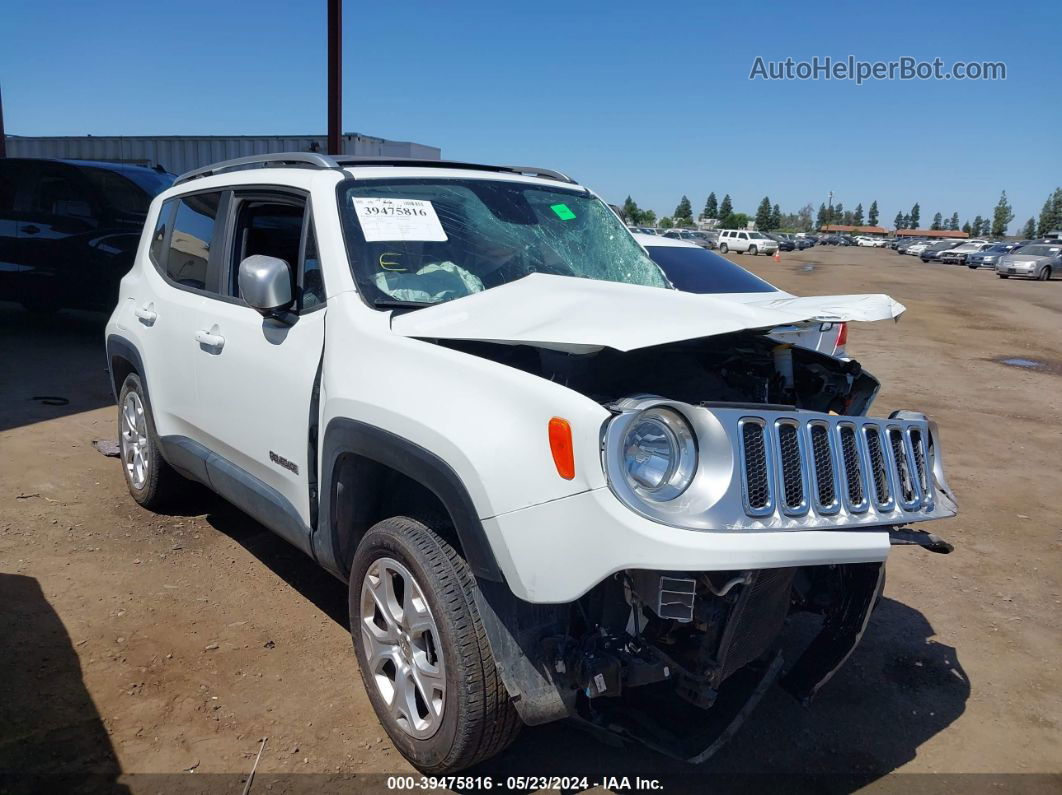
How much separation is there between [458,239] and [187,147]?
2489 centimetres

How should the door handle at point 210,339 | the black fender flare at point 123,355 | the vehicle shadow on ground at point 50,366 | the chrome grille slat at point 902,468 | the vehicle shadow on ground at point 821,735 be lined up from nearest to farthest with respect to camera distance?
the chrome grille slat at point 902,468 < the vehicle shadow on ground at point 821,735 < the door handle at point 210,339 < the black fender flare at point 123,355 < the vehicle shadow on ground at point 50,366

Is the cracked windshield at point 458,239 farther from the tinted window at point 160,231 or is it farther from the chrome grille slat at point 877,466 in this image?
the tinted window at point 160,231

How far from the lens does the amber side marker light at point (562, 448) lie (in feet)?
7.51

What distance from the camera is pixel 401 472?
9.22 feet

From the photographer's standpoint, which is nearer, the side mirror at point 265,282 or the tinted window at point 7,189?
the side mirror at point 265,282

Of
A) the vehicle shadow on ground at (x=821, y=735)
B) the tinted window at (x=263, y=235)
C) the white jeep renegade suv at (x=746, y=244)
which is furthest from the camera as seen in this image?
the white jeep renegade suv at (x=746, y=244)

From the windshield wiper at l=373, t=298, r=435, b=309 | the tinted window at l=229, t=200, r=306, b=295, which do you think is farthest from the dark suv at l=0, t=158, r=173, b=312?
the windshield wiper at l=373, t=298, r=435, b=309

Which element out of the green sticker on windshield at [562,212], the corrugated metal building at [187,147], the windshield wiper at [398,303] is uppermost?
the corrugated metal building at [187,147]

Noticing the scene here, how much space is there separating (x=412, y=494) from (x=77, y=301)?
8.70m

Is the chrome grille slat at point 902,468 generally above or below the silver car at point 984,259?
above

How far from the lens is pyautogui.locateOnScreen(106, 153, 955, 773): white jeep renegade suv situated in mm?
2328

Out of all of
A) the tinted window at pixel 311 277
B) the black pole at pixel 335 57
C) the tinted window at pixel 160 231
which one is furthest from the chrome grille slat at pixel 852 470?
the black pole at pixel 335 57

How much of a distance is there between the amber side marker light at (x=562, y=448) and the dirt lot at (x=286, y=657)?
1280mm

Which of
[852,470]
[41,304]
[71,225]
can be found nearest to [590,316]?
[852,470]
